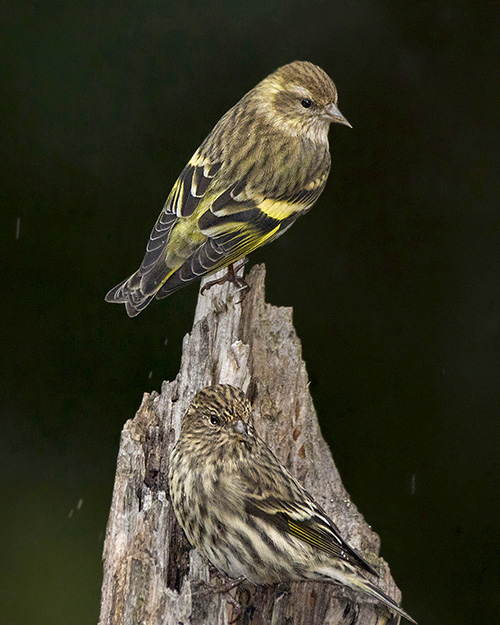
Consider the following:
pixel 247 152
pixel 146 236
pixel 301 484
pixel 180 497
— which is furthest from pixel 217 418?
pixel 146 236

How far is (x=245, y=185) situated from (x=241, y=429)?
1.03 m

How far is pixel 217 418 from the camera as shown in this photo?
2693 mm

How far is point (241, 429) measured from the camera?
2672 mm

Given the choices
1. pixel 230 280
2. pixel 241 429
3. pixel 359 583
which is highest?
pixel 230 280

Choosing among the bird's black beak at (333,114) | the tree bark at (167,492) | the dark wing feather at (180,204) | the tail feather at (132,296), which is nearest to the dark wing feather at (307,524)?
the tree bark at (167,492)

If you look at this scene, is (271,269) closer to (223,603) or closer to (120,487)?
(120,487)

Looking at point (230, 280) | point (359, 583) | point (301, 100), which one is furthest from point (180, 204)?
point (359, 583)

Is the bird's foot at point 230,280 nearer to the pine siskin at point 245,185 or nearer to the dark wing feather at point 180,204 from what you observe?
Answer: the pine siskin at point 245,185

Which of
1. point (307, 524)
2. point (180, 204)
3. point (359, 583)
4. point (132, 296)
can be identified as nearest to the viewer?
point (359, 583)

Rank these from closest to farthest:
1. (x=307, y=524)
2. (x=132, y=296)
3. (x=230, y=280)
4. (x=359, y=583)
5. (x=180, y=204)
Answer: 1. (x=359, y=583)
2. (x=307, y=524)
3. (x=132, y=296)
4. (x=180, y=204)
5. (x=230, y=280)

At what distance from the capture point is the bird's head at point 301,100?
346 cm

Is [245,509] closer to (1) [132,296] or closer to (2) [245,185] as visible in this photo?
(1) [132,296]

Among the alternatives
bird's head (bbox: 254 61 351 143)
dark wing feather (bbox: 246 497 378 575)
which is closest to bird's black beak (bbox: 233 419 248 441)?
dark wing feather (bbox: 246 497 378 575)

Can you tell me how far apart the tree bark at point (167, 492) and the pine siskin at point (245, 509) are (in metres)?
0.07
